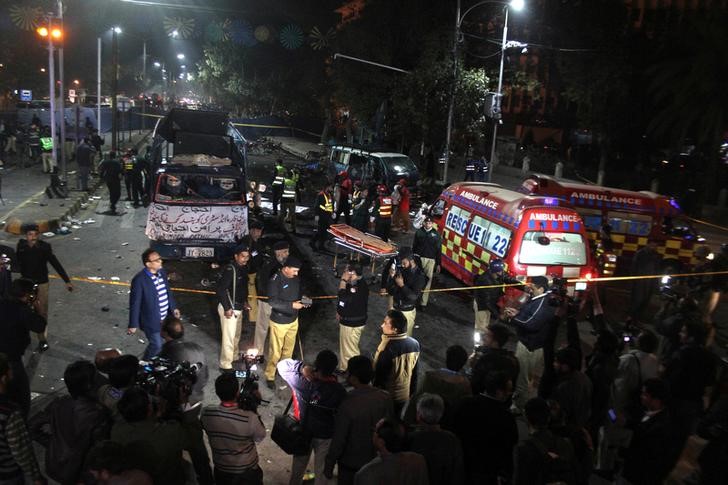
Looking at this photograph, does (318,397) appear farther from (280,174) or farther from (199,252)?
(280,174)

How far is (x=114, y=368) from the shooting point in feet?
14.6

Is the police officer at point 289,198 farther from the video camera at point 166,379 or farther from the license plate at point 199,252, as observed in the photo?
the video camera at point 166,379

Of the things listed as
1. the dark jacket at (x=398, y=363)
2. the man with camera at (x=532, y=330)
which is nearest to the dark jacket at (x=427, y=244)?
the man with camera at (x=532, y=330)

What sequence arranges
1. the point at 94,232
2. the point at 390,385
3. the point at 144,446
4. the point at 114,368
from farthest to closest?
1. the point at 94,232
2. the point at 390,385
3. the point at 114,368
4. the point at 144,446

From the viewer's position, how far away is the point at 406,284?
27.4 ft

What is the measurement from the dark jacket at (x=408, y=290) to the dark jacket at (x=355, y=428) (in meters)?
3.84

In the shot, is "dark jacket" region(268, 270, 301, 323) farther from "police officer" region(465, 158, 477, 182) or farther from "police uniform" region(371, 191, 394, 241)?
"police officer" region(465, 158, 477, 182)

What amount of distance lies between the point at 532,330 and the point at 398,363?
2055mm

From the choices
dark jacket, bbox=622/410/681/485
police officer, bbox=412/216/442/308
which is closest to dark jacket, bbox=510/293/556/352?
dark jacket, bbox=622/410/681/485

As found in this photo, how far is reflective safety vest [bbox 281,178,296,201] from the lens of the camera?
54.5ft

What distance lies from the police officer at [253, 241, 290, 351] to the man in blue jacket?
118 cm

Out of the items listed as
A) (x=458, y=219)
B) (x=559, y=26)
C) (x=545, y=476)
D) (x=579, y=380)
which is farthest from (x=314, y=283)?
(x=559, y=26)

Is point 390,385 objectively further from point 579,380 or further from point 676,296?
point 676,296

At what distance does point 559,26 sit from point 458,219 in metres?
23.8
